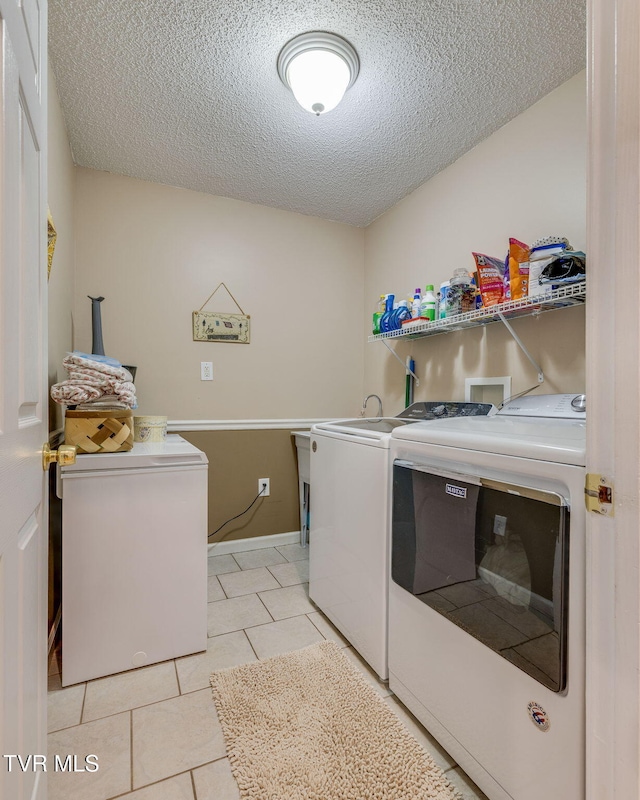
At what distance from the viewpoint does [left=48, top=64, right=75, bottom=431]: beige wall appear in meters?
1.61

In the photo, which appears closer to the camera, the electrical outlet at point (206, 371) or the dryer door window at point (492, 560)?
the dryer door window at point (492, 560)

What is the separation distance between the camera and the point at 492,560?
1.00 metres

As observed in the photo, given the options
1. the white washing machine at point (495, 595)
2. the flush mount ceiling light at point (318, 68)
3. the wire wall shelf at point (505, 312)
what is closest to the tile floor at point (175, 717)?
the white washing machine at point (495, 595)

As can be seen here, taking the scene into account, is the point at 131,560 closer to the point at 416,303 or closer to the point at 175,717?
the point at 175,717

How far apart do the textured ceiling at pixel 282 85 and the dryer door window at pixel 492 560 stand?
59.5 inches

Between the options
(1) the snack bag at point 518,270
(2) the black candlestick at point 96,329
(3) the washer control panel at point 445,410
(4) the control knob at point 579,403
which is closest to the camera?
(4) the control knob at point 579,403

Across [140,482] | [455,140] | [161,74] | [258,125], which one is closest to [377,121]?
[455,140]

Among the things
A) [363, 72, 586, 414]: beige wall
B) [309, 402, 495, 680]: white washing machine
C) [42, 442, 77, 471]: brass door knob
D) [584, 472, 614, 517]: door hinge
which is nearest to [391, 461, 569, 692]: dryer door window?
[309, 402, 495, 680]: white washing machine

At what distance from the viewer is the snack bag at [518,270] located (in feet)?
5.02

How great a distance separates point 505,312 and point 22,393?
159 centimetres

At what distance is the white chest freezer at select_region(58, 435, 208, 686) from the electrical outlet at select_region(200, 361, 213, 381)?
949mm

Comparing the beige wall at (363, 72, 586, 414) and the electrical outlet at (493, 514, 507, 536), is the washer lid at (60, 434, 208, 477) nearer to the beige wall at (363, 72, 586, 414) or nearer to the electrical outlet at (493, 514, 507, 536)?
the electrical outlet at (493, 514, 507, 536)

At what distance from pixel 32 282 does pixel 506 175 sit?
1.93m

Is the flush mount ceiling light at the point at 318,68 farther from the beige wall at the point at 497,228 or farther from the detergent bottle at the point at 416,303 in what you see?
the detergent bottle at the point at 416,303
